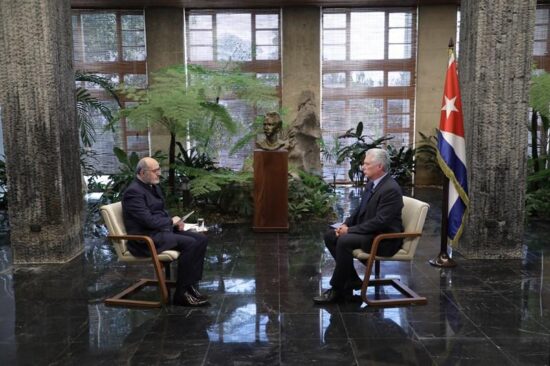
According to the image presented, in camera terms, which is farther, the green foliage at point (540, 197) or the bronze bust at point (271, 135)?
the green foliage at point (540, 197)

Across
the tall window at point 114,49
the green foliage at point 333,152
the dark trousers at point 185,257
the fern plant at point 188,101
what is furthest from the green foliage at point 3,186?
the green foliage at point 333,152

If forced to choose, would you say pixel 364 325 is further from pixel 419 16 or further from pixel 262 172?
pixel 419 16

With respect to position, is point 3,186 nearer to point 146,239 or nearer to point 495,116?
point 146,239

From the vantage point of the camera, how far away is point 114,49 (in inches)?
452

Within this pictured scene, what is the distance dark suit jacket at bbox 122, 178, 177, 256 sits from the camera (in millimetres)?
4074

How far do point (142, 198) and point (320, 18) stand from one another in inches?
342

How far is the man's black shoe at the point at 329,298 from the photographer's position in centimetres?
420

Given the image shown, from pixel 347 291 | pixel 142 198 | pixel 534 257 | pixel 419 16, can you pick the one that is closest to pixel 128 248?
pixel 142 198

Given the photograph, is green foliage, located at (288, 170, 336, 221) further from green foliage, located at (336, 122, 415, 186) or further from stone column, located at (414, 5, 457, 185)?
stone column, located at (414, 5, 457, 185)

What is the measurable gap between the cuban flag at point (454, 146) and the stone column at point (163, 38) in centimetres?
768

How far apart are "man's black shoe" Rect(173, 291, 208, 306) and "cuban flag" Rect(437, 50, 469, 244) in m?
2.68

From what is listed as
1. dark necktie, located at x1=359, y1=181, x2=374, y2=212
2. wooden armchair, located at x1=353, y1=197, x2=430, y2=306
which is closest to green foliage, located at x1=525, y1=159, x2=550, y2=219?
wooden armchair, located at x1=353, y1=197, x2=430, y2=306

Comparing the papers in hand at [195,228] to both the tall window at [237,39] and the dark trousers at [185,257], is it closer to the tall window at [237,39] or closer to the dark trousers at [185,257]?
the dark trousers at [185,257]

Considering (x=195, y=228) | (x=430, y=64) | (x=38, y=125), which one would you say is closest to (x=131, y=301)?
(x=195, y=228)
